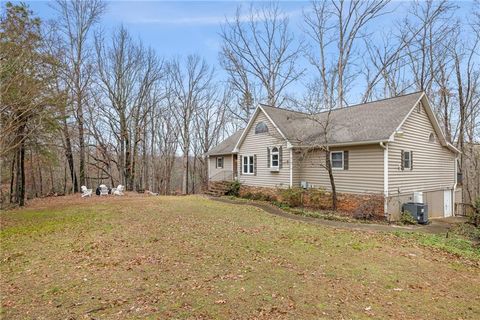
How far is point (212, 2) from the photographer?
1359cm

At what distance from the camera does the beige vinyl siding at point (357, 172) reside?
42.5 ft

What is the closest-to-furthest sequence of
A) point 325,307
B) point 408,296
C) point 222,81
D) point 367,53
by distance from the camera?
point 325,307 → point 408,296 → point 367,53 → point 222,81

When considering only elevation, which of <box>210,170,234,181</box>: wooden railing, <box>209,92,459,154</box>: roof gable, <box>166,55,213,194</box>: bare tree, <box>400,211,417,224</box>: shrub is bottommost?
<box>400,211,417,224</box>: shrub

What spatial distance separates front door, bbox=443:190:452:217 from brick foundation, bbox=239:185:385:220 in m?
5.69

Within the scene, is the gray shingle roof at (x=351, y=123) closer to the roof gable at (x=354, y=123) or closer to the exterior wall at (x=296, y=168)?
the roof gable at (x=354, y=123)

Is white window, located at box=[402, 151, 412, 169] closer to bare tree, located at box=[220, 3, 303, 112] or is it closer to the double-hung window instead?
the double-hung window

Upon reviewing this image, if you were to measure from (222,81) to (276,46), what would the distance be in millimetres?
7149

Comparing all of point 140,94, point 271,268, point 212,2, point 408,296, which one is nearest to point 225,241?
point 271,268

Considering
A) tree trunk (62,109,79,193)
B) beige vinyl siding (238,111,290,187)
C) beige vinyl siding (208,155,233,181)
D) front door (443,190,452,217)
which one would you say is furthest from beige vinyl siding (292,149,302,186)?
tree trunk (62,109,79,193)

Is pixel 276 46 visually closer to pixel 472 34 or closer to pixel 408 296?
pixel 472 34

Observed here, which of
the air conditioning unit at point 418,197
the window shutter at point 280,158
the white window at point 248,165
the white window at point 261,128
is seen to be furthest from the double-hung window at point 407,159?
the white window at point 248,165

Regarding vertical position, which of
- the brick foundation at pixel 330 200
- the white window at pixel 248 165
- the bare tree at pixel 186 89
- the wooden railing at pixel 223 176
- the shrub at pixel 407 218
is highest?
the bare tree at pixel 186 89

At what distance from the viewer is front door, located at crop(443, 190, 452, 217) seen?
15.4m

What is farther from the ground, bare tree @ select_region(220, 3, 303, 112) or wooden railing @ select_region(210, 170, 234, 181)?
bare tree @ select_region(220, 3, 303, 112)
